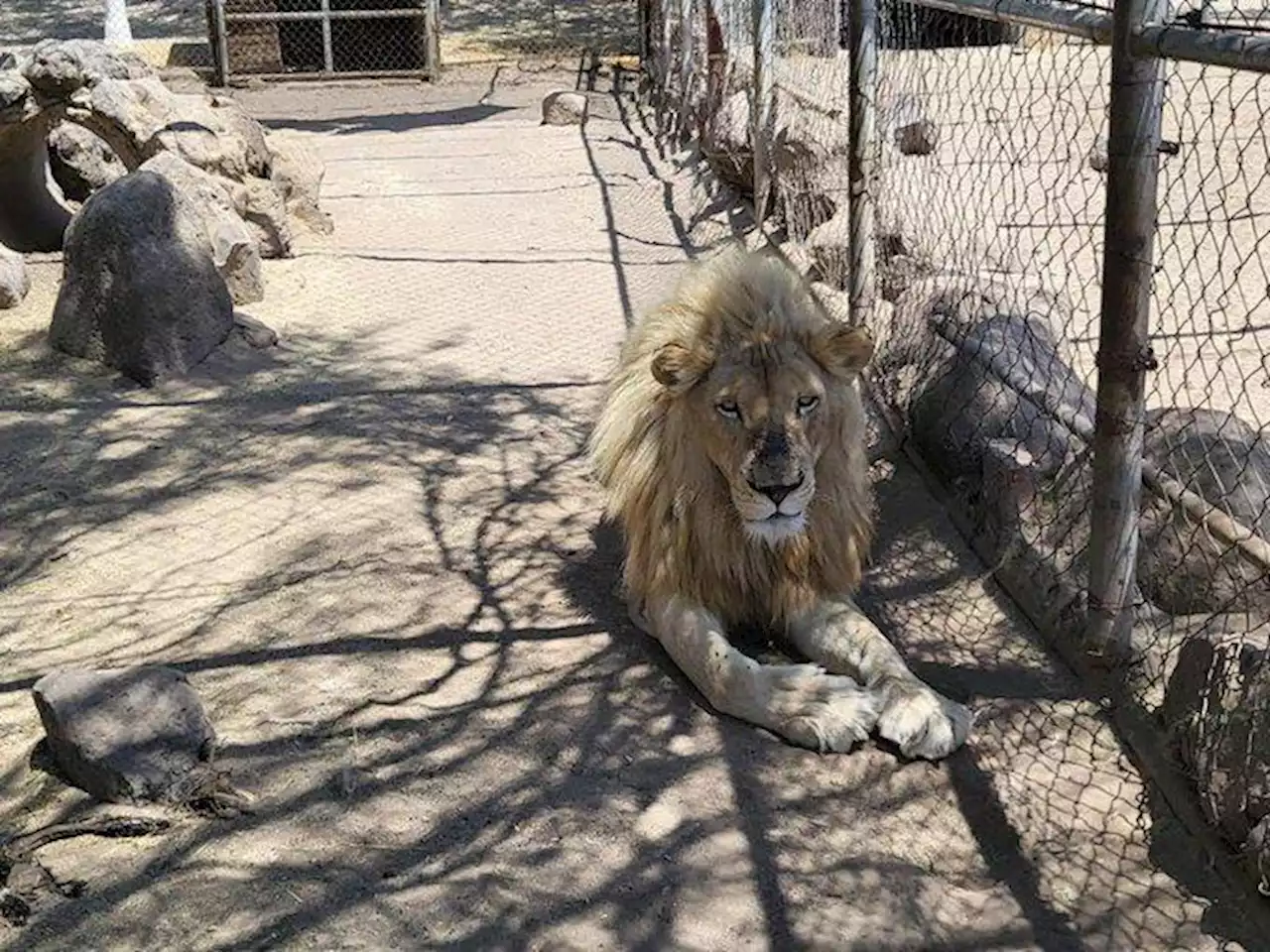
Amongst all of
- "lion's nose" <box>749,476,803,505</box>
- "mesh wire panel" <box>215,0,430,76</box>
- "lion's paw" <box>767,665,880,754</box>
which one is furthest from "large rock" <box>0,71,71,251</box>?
"mesh wire panel" <box>215,0,430,76</box>

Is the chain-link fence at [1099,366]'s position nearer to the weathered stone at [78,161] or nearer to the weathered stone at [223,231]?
the weathered stone at [223,231]

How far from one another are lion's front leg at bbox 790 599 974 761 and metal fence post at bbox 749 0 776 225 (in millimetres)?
4384

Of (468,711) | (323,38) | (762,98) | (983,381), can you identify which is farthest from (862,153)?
(323,38)

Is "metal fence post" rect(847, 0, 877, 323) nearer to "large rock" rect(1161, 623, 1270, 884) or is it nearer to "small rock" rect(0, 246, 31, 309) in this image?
"large rock" rect(1161, 623, 1270, 884)

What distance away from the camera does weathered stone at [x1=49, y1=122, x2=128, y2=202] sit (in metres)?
9.21

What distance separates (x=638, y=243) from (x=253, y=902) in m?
6.25

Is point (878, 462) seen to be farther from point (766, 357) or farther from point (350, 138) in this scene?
point (350, 138)

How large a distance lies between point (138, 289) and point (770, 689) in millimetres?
3805

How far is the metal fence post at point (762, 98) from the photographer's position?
778 cm

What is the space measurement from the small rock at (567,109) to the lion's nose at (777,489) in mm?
9849

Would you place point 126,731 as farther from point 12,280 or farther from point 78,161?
point 78,161

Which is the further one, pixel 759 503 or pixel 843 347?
pixel 843 347

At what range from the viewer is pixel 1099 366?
338 cm

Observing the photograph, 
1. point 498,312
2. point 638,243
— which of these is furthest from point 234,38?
point 498,312
